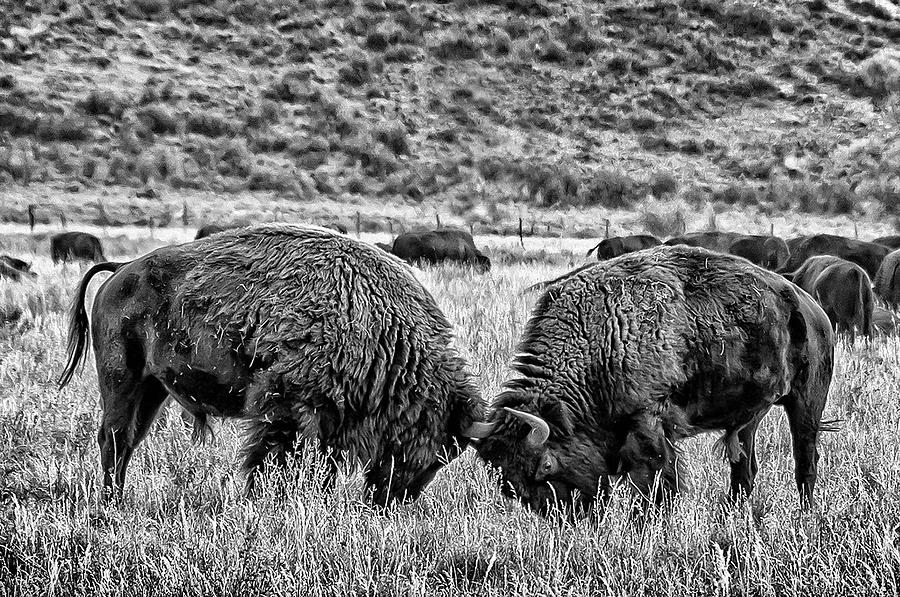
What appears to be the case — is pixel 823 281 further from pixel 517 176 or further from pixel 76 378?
pixel 517 176

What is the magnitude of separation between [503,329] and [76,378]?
4556mm

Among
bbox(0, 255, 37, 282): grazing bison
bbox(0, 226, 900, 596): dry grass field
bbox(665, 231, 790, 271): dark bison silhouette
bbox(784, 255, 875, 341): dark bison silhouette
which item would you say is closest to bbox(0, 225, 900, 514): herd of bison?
bbox(0, 226, 900, 596): dry grass field

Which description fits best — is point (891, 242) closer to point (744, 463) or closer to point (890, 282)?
point (890, 282)

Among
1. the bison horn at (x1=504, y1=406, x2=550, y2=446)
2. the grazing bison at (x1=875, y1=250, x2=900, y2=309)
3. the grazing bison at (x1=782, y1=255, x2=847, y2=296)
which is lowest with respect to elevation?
the grazing bison at (x1=875, y1=250, x2=900, y2=309)

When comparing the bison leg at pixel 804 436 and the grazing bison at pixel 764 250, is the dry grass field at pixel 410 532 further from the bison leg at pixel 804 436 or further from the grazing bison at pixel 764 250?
the grazing bison at pixel 764 250

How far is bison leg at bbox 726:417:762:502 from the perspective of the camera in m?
6.09

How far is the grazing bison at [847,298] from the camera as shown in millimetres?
12375

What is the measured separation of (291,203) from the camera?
4075 centimetres

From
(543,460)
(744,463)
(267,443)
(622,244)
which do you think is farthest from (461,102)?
(543,460)

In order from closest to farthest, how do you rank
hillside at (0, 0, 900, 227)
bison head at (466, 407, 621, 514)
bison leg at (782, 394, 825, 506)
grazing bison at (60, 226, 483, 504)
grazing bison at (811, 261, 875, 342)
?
bison head at (466, 407, 621, 514)
grazing bison at (60, 226, 483, 504)
bison leg at (782, 394, 825, 506)
grazing bison at (811, 261, 875, 342)
hillside at (0, 0, 900, 227)

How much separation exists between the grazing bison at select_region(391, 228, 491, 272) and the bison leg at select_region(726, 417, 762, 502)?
17.7 metres

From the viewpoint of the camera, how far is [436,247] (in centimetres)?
2492

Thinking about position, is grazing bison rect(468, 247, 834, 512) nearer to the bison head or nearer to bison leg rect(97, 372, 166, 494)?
the bison head

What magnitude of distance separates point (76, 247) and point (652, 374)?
22.2 m
